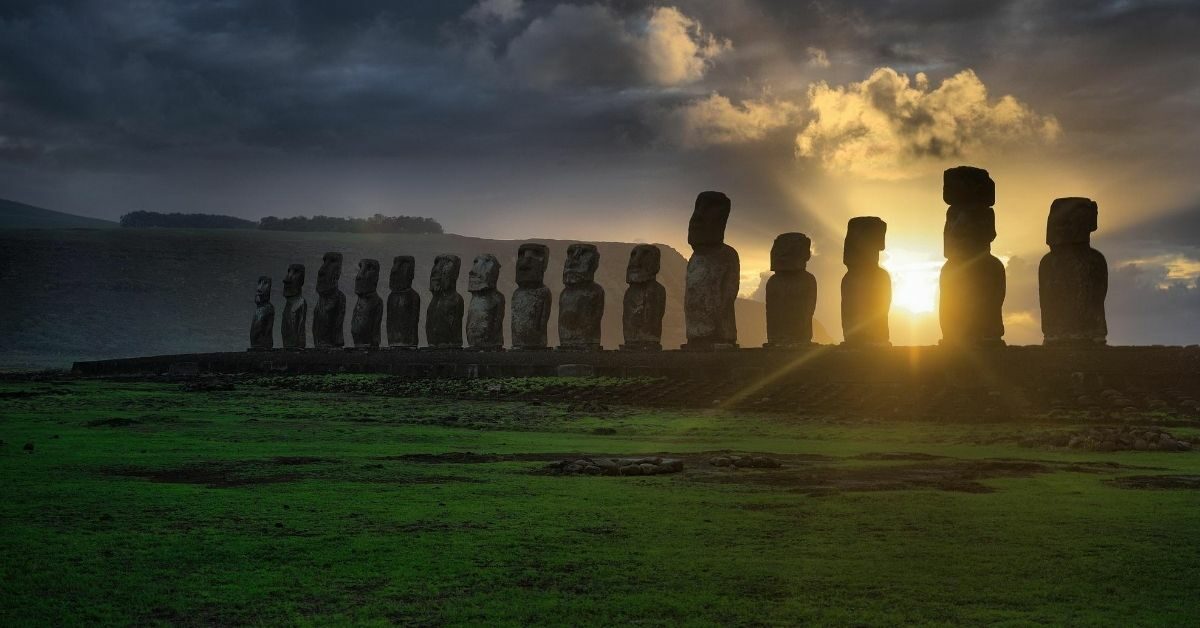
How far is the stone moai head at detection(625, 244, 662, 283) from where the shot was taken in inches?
1019

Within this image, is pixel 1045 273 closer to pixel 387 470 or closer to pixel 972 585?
pixel 387 470

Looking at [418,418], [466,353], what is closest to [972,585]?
[418,418]

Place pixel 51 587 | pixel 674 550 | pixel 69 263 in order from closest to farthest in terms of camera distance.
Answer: pixel 51 587 → pixel 674 550 → pixel 69 263

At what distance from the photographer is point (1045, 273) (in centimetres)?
2006

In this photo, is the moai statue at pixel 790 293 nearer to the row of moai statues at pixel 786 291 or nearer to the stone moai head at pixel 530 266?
the row of moai statues at pixel 786 291

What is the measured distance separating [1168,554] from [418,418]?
12859 mm

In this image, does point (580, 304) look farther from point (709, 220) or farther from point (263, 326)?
point (263, 326)

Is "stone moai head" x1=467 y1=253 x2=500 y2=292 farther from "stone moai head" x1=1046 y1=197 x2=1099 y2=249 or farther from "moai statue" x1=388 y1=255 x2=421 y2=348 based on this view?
"stone moai head" x1=1046 y1=197 x2=1099 y2=249

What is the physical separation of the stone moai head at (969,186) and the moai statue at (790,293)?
3389 millimetres

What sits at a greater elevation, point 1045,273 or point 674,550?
point 1045,273

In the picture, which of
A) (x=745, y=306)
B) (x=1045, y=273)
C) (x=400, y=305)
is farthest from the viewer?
(x=745, y=306)

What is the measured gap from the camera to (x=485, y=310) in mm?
30031

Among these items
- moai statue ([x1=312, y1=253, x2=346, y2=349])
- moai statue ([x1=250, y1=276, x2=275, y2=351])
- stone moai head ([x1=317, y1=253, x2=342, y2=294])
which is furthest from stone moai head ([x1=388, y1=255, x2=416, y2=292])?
moai statue ([x1=250, y1=276, x2=275, y2=351])

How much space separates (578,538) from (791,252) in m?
17.3
